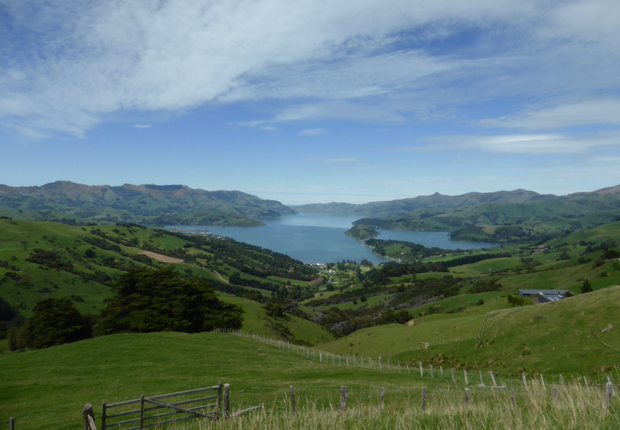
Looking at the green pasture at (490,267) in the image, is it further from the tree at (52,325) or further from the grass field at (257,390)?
the tree at (52,325)

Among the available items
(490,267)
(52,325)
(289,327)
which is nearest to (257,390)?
(52,325)

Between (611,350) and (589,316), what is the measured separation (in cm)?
586

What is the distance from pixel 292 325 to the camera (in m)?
70.0

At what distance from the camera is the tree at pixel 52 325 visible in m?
45.0

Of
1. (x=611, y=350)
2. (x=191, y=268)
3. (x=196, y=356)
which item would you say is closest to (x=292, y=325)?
(x=196, y=356)

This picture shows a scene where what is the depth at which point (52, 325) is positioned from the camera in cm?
4616

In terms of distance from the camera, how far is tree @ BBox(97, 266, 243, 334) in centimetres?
4581

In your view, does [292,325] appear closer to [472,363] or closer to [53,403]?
[472,363]

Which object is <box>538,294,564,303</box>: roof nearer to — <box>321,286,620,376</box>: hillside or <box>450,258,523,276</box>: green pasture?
<box>321,286,620,376</box>: hillside

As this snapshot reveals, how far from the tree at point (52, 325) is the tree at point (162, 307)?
5152mm

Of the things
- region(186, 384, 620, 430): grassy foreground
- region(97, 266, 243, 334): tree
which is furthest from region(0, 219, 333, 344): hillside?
region(186, 384, 620, 430): grassy foreground

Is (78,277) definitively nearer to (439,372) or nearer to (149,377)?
(149,377)

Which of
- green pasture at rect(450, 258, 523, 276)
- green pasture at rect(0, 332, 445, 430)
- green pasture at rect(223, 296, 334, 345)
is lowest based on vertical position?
green pasture at rect(450, 258, 523, 276)

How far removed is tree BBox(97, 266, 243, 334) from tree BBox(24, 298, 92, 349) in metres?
5.15
